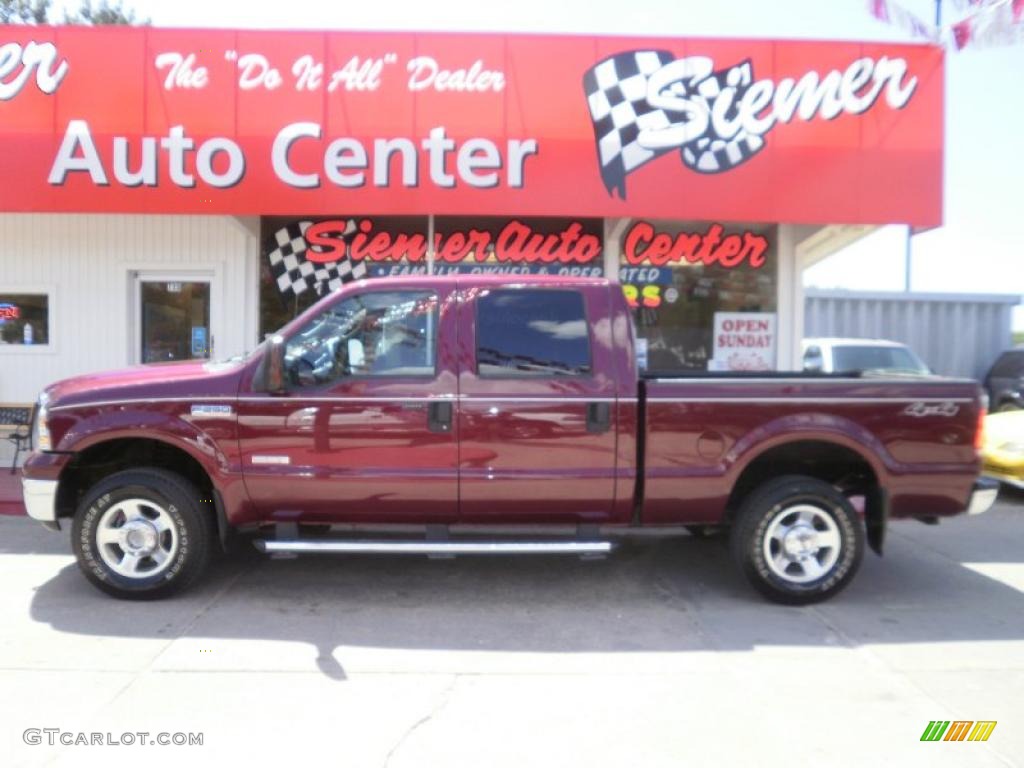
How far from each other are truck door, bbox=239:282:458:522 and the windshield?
856 centimetres

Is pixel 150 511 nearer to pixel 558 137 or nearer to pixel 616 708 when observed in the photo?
pixel 616 708

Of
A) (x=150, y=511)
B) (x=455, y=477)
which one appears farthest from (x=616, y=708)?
(x=150, y=511)

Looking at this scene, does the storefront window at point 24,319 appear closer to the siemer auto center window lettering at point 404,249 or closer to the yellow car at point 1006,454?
the siemer auto center window lettering at point 404,249

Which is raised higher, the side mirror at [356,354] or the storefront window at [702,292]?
the storefront window at [702,292]

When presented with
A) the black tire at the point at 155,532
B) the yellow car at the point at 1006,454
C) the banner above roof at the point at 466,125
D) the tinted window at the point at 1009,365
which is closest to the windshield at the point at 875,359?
the tinted window at the point at 1009,365

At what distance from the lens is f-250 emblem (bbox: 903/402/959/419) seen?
511 centimetres

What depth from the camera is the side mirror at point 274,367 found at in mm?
4887

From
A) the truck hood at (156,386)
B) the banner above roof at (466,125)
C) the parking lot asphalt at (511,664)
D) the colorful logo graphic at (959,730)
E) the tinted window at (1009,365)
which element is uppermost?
the banner above roof at (466,125)

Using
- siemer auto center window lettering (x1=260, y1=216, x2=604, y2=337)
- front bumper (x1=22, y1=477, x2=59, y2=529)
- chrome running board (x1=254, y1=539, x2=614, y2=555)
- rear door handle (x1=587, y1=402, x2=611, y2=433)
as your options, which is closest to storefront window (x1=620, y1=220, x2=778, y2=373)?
siemer auto center window lettering (x1=260, y1=216, x2=604, y2=337)

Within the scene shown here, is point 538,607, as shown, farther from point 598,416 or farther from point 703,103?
point 703,103

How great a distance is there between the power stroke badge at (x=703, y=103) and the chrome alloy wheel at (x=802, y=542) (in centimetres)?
428

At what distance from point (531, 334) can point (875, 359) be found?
28.4ft

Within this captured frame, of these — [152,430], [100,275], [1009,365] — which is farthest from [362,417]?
[1009,365]

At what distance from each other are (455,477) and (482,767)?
1989 mm
